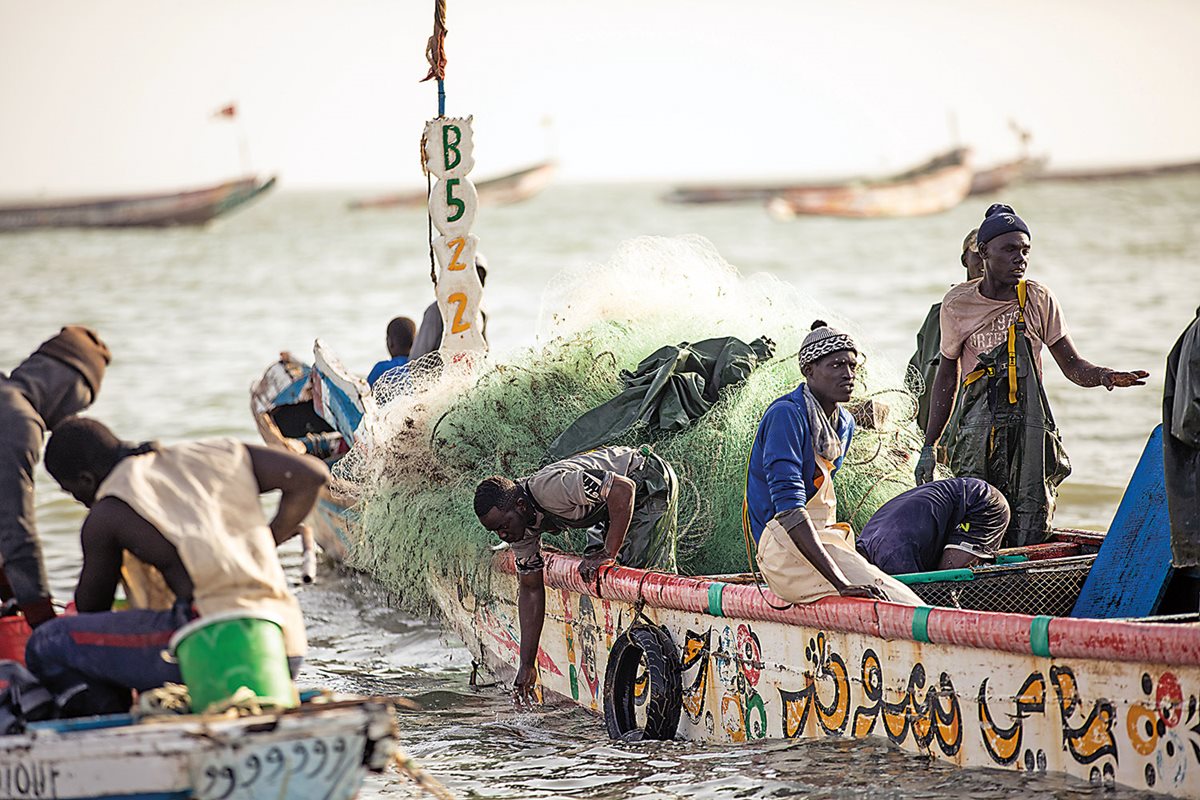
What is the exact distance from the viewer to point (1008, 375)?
7031 mm

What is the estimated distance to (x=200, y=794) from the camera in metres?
4.26

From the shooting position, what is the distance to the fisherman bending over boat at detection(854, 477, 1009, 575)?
6.74 m

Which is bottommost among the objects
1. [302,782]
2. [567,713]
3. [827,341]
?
[567,713]

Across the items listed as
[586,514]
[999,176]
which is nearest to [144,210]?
[999,176]

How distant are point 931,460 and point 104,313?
31657mm

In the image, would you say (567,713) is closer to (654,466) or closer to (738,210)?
(654,466)

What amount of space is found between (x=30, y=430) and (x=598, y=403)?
3739 mm

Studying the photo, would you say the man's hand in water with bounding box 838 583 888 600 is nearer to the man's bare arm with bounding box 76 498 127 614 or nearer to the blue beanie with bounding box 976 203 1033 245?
the blue beanie with bounding box 976 203 1033 245

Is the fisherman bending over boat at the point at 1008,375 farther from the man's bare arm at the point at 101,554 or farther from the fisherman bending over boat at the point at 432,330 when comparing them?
the man's bare arm at the point at 101,554

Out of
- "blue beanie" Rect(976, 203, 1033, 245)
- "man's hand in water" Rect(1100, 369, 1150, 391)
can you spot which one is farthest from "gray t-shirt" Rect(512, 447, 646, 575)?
"man's hand in water" Rect(1100, 369, 1150, 391)

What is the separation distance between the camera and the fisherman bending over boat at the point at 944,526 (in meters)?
6.74

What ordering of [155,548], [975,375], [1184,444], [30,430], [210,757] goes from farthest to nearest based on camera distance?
[975,375] → [1184,444] → [30,430] → [155,548] → [210,757]

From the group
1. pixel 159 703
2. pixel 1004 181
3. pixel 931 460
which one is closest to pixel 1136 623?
pixel 931 460

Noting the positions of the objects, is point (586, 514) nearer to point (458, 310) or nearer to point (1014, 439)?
point (1014, 439)
